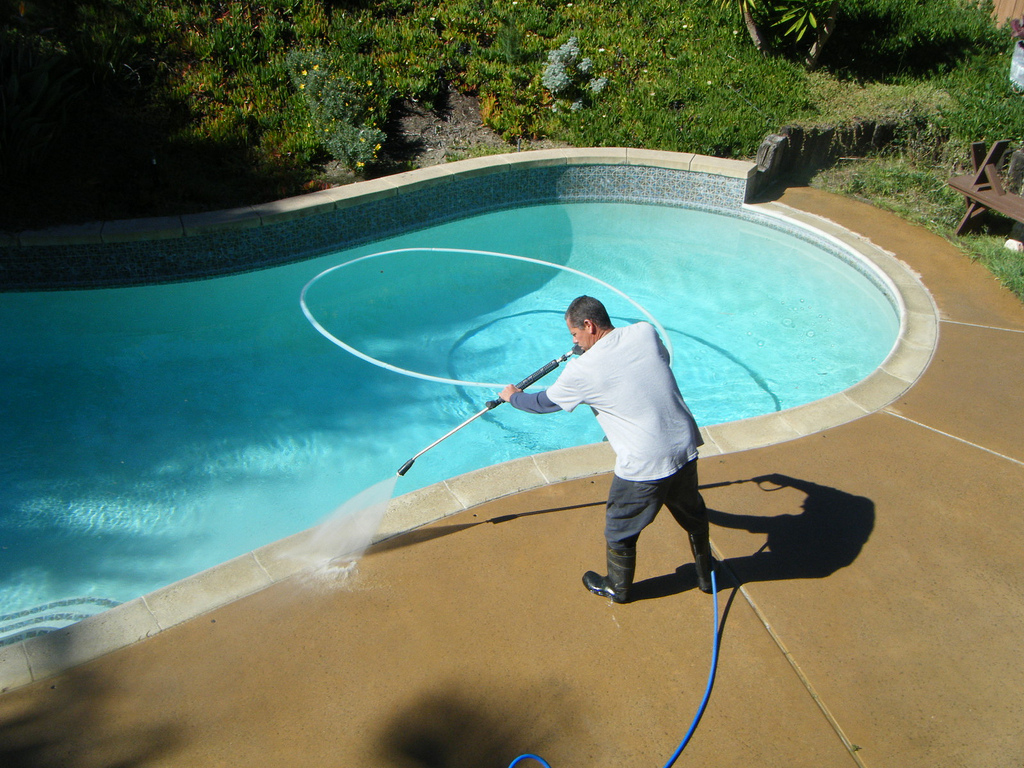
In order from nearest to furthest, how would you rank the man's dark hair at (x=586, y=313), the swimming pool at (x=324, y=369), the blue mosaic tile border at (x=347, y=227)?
the man's dark hair at (x=586, y=313)
the swimming pool at (x=324, y=369)
the blue mosaic tile border at (x=347, y=227)

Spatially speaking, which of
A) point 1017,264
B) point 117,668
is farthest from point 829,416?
point 117,668

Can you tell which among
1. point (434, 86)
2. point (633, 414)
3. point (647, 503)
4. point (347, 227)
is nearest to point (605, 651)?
point (647, 503)

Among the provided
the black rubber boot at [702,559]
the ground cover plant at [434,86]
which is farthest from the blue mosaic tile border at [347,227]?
the black rubber boot at [702,559]

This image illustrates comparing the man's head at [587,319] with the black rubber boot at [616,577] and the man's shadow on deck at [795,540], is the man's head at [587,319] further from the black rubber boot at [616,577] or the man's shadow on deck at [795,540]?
the man's shadow on deck at [795,540]

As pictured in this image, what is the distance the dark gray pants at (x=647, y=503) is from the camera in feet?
10.3

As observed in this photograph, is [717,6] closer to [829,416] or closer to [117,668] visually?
[829,416]

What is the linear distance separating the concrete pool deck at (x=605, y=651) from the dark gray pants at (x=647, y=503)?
500 mm

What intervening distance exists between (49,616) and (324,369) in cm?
297

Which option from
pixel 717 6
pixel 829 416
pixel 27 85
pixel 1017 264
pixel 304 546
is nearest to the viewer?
pixel 304 546

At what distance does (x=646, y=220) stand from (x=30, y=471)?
7.03 metres

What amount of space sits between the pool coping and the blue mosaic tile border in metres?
3.00

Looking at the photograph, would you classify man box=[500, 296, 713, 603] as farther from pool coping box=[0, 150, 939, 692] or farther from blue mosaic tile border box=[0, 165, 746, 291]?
blue mosaic tile border box=[0, 165, 746, 291]

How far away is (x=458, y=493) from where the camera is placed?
4.21 metres

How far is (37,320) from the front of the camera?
6996mm
